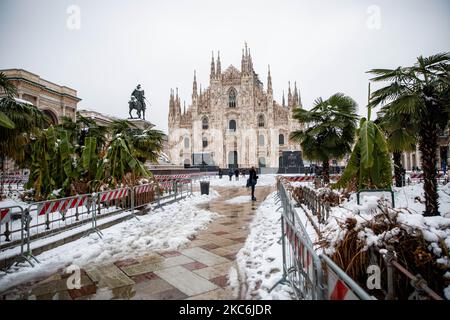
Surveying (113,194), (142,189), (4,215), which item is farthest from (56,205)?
(142,189)

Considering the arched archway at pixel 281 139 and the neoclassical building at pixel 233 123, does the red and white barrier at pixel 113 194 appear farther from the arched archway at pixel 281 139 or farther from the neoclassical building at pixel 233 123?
the arched archway at pixel 281 139

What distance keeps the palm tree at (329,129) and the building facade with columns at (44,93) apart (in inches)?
1009

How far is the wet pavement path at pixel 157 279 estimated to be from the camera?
3.25m

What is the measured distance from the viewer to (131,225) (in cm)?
717

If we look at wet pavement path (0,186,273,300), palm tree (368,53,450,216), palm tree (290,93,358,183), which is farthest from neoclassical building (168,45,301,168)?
wet pavement path (0,186,273,300)

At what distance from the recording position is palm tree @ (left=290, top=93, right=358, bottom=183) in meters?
10.2

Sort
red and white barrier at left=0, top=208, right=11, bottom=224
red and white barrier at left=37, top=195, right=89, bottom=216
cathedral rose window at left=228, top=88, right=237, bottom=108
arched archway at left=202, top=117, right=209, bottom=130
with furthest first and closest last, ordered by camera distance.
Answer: cathedral rose window at left=228, top=88, right=237, bottom=108 → arched archway at left=202, top=117, right=209, bottom=130 → red and white barrier at left=37, top=195, right=89, bottom=216 → red and white barrier at left=0, top=208, right=11, bottom=224

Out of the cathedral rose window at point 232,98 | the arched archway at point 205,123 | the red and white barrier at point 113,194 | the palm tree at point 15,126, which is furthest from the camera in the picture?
the cathedral rose window at point 232,98

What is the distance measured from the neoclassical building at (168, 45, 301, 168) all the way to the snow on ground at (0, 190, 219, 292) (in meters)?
38.6

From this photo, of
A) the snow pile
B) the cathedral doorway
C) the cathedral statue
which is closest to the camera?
the snow pile

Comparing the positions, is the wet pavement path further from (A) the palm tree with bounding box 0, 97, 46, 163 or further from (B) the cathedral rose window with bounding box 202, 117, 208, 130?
(B) the cathedral rose window with bounding box 202, 117, 208, 130

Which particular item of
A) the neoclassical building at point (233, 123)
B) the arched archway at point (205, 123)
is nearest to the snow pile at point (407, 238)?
the neoclassical building at point (233, 123)

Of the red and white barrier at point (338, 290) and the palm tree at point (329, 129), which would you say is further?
the palm tree at point (329, 129)
